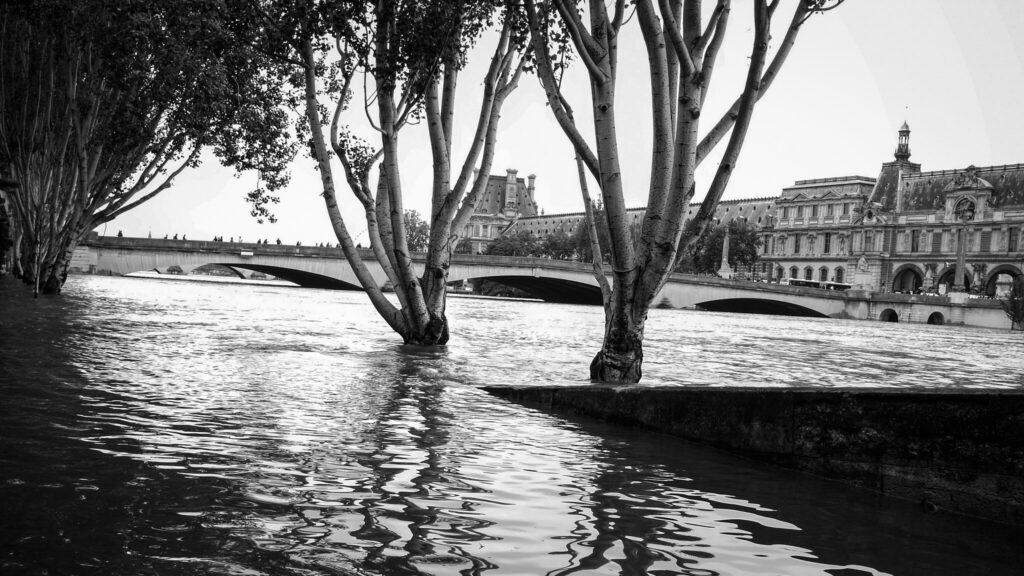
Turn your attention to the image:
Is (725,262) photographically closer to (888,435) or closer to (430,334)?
(430,334)

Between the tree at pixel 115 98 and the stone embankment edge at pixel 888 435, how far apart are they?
13375mm

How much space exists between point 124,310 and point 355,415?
755 inches

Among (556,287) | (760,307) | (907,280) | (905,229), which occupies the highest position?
(905,229)

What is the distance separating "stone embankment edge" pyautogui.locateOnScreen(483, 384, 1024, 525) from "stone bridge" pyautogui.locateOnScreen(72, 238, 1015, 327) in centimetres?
5928

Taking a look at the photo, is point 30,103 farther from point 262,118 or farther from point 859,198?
point 859,198

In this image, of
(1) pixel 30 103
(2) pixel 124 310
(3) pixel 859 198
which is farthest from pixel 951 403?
(3) pixel 859 198

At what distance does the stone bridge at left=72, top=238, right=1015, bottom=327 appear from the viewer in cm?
6506

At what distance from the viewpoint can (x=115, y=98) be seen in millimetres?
26266

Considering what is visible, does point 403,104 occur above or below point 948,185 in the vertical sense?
below

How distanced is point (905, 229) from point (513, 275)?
53.4 m

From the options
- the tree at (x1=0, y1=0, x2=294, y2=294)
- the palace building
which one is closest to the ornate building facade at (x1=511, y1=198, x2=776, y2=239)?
the palace building

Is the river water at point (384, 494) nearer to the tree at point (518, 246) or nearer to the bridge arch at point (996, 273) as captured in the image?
the bridge arch at point (996, 273)

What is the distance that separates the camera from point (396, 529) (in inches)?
170

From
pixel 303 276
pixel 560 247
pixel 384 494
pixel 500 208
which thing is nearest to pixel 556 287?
pixel 303 276
